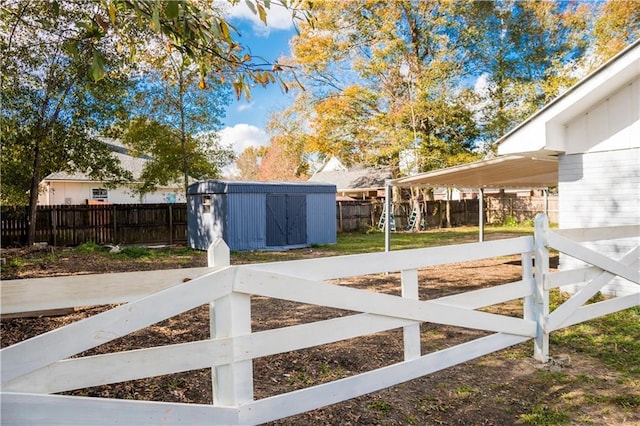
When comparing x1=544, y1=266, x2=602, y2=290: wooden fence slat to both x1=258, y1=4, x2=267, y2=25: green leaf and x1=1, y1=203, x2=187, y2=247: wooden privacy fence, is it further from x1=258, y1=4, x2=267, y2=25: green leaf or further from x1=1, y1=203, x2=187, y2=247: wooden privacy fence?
x1=1, y1=203, x2=187, y2=247: wooden privacy fence

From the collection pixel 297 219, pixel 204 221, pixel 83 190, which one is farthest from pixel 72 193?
pixel 297 219

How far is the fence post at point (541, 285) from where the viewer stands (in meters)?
3.67

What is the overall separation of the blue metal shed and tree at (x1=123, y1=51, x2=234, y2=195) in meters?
2.02

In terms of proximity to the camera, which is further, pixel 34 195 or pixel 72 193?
pixel 72 193

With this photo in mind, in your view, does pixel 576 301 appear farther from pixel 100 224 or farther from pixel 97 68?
pixel 100 224

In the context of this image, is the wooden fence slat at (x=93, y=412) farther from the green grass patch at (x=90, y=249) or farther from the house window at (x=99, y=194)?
the house window at (x=99, y=194)

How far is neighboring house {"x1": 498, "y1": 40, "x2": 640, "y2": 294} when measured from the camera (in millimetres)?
5914

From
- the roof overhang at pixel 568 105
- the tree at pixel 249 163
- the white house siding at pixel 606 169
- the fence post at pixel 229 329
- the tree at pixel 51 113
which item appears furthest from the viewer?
the tree at pixel 249 163

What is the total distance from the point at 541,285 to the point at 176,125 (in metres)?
15.0

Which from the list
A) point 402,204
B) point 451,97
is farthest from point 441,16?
point 402,204

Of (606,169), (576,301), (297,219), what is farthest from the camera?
(297,219)

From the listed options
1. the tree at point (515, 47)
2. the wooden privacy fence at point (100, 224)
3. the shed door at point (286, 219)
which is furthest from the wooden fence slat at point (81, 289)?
the tree at point (515, 47)

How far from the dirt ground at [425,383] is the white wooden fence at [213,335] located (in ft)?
1.29

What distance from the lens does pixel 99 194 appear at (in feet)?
75.3
